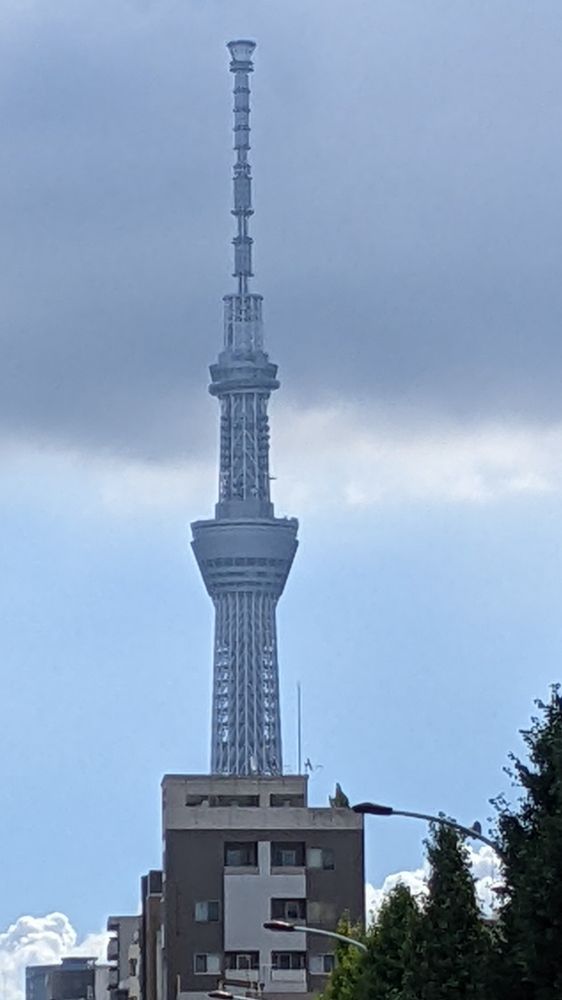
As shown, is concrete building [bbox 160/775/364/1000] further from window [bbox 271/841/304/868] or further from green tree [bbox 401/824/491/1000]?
green tree [bbox 401/824/491/1000]

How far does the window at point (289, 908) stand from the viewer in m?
146

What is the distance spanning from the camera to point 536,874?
5881 centimetres

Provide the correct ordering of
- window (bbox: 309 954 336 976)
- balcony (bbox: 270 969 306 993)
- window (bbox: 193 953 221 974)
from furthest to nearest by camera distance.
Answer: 1. window (bbox: 193 953 221 974)
2. window (bbox: 309 954 336 976)
3. balcony (bbox: 270 969 306 993)

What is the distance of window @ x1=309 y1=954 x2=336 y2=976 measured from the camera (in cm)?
14438

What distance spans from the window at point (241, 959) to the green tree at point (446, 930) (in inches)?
3003

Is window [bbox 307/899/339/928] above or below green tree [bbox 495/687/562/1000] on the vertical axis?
above

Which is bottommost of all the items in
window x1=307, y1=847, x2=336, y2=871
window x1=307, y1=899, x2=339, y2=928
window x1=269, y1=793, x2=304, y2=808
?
window x1=307, y1=899, x2=339, y2=928

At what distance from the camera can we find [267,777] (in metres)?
162

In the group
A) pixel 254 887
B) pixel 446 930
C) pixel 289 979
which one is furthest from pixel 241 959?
pixel 446 930

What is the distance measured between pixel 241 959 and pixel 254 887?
3328mm

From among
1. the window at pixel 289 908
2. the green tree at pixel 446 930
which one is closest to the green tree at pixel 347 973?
the green tree at pixel 446 930

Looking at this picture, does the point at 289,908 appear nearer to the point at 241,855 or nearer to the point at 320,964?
the point at 320,964

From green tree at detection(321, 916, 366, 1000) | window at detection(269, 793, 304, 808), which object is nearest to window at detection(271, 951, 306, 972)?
window at detection(269, 793, 304, 808)

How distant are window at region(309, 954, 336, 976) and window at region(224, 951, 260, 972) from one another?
97.0 inches
